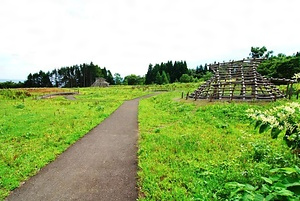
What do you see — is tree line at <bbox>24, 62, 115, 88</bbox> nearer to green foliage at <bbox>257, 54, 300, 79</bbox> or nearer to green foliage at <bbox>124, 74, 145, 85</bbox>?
green foliage at <bbox>124, 74, 145, 85</bbox>

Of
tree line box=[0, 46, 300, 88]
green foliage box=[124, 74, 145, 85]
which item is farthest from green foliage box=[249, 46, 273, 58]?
green foliage box=[124, 74, 145, 85]

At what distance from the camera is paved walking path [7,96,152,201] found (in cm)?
521

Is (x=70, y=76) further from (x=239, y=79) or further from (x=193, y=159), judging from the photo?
(x=193, y=159)

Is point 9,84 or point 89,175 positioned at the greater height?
point 9,84

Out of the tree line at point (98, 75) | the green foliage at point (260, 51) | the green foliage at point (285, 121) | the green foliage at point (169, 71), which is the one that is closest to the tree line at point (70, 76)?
the tree line at point (98, 75)

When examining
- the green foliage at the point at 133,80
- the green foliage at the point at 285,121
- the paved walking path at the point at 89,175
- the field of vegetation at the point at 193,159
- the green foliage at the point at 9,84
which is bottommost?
the paved walking path at the point at 89,175

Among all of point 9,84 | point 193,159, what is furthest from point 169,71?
point 193,159

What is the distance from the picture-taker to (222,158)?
6938 millimetres

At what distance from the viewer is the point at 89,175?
20.5 feet

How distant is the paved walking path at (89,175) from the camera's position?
521 cm

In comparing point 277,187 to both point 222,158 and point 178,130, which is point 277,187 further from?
point 178,130

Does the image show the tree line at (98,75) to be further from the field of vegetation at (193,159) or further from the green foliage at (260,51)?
the field of vegetation at (193,159)

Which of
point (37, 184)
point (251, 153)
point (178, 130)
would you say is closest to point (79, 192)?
point (37, 184)

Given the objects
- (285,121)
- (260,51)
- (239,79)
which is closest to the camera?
(285,121)
